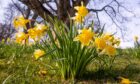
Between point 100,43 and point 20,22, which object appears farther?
point 20,22

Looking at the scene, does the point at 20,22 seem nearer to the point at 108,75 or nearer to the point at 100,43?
the point at 100,43

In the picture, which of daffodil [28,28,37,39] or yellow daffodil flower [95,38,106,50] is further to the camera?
daffodil [28,28,37,39]

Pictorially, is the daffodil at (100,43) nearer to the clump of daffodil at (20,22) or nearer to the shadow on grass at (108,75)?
the clump of daffodil at (20,22)

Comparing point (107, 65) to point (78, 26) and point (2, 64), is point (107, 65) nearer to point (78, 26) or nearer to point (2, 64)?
point (78, 26)

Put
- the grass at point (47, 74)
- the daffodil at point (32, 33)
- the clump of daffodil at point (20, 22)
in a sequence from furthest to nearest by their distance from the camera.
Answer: the grass at point (47, 74) → the clump of daffodil at point (20, 22) → the daffodil at point (32, 33)

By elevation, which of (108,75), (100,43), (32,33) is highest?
(32,33)

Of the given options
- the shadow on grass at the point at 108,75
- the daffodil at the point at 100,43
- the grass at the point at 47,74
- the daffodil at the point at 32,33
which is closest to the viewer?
the daffodil at the point at 100,43

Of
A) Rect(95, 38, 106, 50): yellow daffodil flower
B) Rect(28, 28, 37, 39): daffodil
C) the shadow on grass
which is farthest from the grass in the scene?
Rect(95, 38, 106, 50): yellow daffodil flower

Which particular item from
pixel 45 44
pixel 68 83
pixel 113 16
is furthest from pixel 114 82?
pixel 113 16

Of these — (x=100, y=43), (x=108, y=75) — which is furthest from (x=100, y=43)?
(x=108, y=75)

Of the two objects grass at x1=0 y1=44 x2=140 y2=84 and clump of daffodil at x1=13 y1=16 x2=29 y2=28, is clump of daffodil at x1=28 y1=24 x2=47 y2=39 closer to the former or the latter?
clump of daffodil at x1=13 y1=16 x2=29 y2=28

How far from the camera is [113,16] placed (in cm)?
2473

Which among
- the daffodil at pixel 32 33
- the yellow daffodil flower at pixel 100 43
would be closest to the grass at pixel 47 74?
the daffodil at pixel 32 33

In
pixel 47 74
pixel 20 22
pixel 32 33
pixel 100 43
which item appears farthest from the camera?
pixel 47 74
